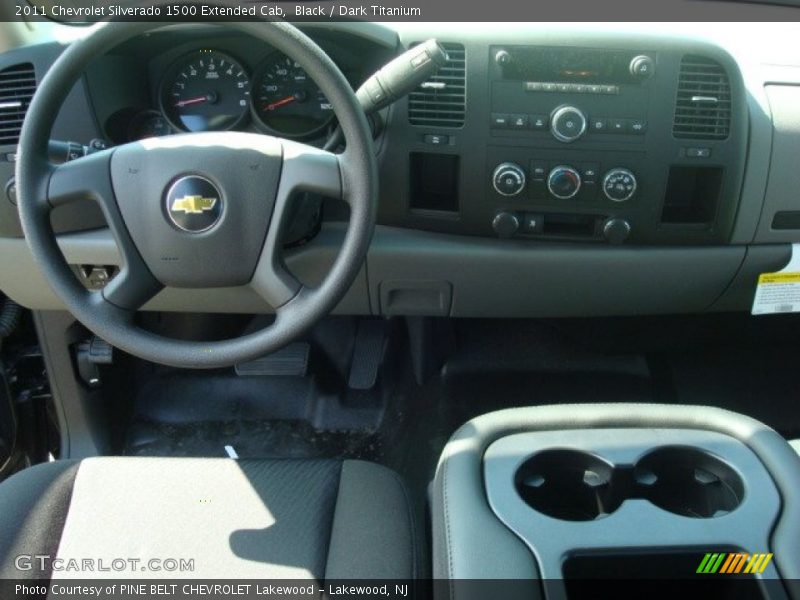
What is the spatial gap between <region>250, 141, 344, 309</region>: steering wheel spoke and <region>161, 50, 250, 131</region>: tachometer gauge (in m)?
0.34

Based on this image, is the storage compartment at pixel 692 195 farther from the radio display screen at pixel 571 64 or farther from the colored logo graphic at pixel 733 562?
the colored logo graphic at pixel 733 562

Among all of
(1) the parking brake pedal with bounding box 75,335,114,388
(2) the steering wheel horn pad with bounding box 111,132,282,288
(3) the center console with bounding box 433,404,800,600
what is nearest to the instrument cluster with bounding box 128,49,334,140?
(2) the steering wheel horn pad with bounding box 111,132,282,288

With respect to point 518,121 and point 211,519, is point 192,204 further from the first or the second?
point 518,121

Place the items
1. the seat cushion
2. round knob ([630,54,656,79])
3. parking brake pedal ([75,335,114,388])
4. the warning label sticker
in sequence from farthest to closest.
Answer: parking brake pedal ([75,335,114,388]) → the warning label sticker → round knob ([630,54,656,79]) → the seat cushion

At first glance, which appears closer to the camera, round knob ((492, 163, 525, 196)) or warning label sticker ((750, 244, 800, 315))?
round knob ((492, 163, 525, 196))

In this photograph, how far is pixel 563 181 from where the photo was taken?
1.47 m

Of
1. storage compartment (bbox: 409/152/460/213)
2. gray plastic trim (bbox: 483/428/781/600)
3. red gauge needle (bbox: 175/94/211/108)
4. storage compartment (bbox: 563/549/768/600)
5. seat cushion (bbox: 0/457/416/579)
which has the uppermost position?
red gauge needle (bbox: 175/94/211/108)

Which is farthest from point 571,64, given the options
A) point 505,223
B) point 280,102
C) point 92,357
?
point 92,357

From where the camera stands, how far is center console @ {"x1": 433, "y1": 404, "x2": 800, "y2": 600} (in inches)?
37.1

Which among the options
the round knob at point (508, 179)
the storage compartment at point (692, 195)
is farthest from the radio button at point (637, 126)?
the round knob at point (508, 179)

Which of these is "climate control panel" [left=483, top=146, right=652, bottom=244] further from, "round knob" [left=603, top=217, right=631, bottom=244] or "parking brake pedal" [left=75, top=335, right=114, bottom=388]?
"parking brake pedal" [left=75, top=335, right=114, bottom=388]

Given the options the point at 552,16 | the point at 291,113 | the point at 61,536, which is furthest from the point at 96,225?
the point at 552,16

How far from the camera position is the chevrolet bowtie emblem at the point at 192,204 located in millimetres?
1223

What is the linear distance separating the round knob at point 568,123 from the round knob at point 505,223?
0.59 ft
